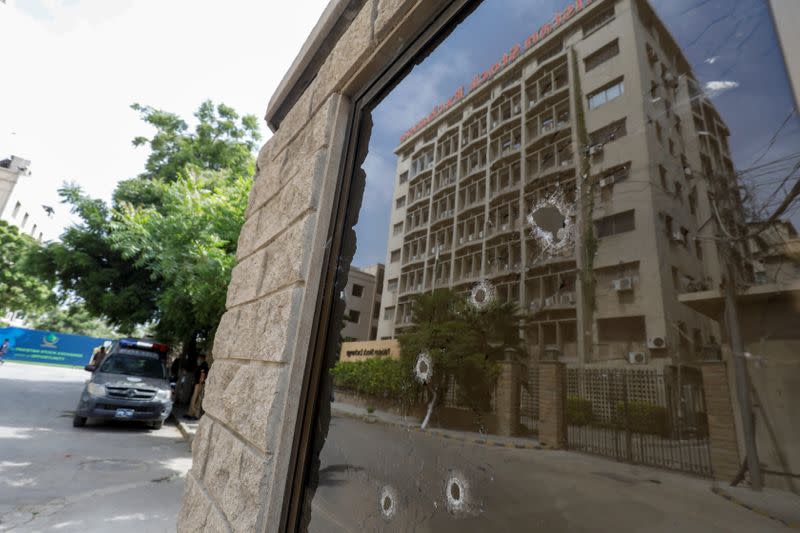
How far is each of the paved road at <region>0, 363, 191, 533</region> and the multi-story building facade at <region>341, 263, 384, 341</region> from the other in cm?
432

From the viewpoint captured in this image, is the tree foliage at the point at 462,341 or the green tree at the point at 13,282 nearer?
the tree foliage at the point at 462,341

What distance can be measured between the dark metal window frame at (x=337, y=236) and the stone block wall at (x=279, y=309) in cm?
3

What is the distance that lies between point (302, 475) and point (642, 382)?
127cm

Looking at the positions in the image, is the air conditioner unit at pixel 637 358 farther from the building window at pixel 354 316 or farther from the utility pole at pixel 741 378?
the building window at pixel 354 316

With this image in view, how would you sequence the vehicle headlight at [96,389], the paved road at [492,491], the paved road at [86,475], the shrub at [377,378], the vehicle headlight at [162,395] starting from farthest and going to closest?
the vehicle headlight at [162,395] < the vehicle headlight at [96,389] < the paved road at [86,475] < the shrub at [377,378] < the paved road at [492,491]

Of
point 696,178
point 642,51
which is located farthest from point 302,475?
point 642,51

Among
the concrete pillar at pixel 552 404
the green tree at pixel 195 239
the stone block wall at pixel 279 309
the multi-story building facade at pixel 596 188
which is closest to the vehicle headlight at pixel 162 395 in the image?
the green tree at pixel 195 239

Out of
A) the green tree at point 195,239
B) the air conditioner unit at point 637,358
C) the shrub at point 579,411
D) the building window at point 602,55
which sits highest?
the green tree at point 195,239

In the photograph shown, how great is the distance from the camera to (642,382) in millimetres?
734

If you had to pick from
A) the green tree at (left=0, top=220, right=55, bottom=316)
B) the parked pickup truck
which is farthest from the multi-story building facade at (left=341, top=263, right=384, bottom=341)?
the green tree at (left=0, top=220, right=55, bottom=316)

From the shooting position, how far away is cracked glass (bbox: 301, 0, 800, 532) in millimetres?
628

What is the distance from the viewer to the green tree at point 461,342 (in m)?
1.03

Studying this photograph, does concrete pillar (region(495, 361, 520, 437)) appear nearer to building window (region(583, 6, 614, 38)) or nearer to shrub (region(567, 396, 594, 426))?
shrub (region(567, 396, 594, 426))

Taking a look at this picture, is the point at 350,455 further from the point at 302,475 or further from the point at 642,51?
the point at 642,51
